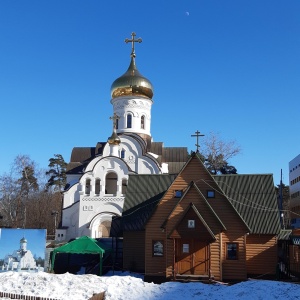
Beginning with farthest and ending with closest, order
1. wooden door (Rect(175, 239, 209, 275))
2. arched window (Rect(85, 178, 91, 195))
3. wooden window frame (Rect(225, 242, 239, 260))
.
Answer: arched window (Rect(85, 178, 91, 195)) → wooden window frame (Rect(225, 242, 239, 260)) → wooden door (Rect(175, 239, 209, 275))

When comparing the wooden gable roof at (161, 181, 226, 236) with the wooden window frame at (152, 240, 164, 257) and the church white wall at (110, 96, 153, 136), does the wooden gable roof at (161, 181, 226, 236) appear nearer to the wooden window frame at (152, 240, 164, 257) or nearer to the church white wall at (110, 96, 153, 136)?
the wooden window frame at (152, 240, 164, 257)

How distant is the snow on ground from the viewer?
13.0 m

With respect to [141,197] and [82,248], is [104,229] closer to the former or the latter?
[141,197]

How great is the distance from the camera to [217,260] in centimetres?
1731

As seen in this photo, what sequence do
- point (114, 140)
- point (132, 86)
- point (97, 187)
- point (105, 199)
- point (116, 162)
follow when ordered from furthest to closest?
point (132, 86)
point (114, 140)
point (97, 187)
point (116, 162)
point (105, 199)

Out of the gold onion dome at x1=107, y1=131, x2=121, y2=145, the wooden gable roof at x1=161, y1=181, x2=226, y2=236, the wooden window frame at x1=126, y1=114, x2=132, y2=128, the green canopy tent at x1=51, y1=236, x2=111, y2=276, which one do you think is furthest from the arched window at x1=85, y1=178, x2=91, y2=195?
the wooden gable roof at x1=161, y1=181, x2=226, y2=236

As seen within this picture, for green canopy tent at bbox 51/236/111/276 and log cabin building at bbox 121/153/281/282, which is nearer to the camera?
log cabin building at bbox 121/153/281/282

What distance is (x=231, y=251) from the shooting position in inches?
701

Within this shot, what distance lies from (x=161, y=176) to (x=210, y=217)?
17.6 ft

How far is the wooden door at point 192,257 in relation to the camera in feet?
56.9

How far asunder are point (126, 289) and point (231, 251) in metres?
6.03

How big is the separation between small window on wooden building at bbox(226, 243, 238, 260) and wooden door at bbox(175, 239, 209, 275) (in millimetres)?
1056

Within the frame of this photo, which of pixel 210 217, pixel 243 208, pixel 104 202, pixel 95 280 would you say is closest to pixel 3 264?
pixel 95 280

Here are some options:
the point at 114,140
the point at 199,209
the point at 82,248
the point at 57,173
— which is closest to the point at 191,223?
the point at 199,209
